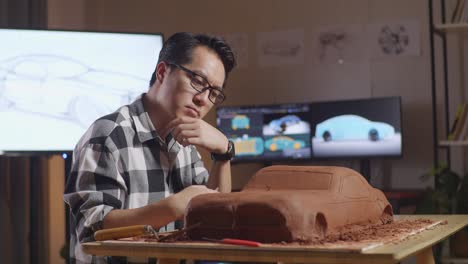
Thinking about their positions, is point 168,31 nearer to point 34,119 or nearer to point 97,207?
point 34,119

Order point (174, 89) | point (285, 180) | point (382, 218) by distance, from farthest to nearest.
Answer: point (174, 89) → point (382, 218) → point (285, 180)

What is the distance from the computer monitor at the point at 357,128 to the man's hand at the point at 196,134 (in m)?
2.95

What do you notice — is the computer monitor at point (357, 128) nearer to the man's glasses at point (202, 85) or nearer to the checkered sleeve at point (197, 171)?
the checkered sleeve at point (197, 171)

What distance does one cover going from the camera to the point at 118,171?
1.69 meters

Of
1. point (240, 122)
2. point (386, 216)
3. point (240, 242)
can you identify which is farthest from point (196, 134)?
point (240, 122)

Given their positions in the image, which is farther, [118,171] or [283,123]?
[283,123]

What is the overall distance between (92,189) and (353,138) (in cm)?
324

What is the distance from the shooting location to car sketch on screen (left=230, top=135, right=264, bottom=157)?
194 inches

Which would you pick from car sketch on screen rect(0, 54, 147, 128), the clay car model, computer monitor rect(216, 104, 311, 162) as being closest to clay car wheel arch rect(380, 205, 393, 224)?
the clay car model

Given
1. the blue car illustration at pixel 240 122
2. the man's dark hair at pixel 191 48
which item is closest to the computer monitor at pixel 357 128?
the blue car illustration at pixel 240 122

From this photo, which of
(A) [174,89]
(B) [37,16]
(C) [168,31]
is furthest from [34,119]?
(C) [168,31]

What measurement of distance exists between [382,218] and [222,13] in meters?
4.09

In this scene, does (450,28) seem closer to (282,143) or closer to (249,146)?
(282,143)

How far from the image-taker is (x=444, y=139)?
4.79 metres
